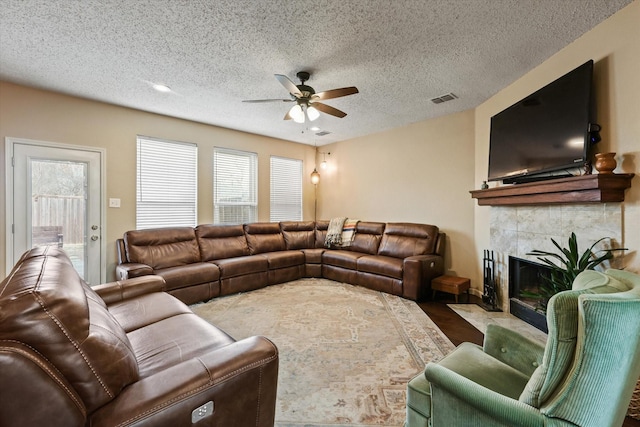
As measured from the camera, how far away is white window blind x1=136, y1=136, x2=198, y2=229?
4.08m

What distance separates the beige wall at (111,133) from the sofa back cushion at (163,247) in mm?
442

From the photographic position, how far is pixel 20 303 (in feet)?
2.67

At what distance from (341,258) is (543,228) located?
8.87ft

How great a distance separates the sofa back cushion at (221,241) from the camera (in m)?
4.21

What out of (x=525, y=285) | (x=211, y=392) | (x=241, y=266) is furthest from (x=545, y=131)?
(x=241, y=266)

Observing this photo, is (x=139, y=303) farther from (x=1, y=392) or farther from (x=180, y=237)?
(x=180, y=237)

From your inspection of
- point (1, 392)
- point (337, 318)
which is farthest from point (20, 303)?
point (337, 318)

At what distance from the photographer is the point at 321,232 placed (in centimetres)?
555

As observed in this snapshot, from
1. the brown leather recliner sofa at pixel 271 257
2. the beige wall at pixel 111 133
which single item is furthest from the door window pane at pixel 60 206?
the brown leather recliner sofa at pixel 271 257

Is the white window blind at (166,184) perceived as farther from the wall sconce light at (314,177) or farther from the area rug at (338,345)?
the wall sconce light at (314,177)

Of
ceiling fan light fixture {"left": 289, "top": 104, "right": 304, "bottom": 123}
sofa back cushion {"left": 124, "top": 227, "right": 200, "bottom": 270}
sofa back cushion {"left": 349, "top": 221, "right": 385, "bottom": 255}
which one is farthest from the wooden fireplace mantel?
sofa back cushion {"left": 124, "top": 227, "right": 200, "bottom": 270}

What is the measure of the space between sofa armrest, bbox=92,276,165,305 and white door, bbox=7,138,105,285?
1858 mm

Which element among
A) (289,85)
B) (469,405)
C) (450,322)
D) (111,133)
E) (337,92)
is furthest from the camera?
(111,133)

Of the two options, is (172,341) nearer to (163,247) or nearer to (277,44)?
(277,44)
